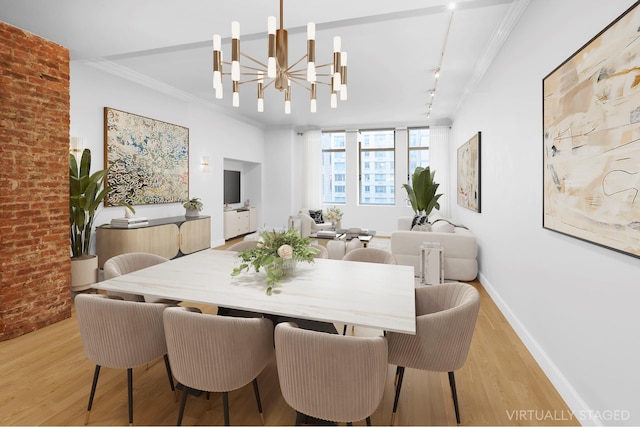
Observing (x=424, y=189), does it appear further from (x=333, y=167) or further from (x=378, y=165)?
(x=333, y=167)

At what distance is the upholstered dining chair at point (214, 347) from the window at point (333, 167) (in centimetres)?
771

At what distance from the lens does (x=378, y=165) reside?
29.1 ft

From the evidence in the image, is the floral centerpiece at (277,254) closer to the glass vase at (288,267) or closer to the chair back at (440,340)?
the glass vase at (288,267)

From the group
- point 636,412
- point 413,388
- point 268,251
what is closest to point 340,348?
point 268,251

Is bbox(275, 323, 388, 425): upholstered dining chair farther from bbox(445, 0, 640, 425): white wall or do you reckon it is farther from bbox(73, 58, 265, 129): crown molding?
bbox(73, 58, 265, 129): crown molding

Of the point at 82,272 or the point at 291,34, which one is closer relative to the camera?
the point at 291,34

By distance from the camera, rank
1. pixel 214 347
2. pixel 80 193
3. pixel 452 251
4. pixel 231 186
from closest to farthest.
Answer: pixel 214 347
pixel 80 193
pixel 452 251
pixel 231 186

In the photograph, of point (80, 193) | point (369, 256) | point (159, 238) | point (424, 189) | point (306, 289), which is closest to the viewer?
point (306, 289)

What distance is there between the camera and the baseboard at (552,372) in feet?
5.90

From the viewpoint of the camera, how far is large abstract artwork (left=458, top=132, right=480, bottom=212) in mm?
4567

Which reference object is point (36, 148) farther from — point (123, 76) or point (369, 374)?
point (369, 374)

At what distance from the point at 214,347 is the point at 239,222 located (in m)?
6.52

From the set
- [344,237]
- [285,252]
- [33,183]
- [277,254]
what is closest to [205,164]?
[344,237]

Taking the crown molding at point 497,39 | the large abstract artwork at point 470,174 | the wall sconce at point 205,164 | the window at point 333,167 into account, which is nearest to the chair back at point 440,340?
the crown molding at point 497,39
